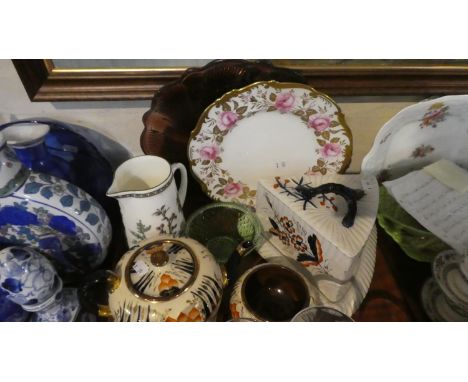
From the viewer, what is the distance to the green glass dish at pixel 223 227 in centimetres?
61

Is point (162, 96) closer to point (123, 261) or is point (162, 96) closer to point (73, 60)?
point (73, 60)

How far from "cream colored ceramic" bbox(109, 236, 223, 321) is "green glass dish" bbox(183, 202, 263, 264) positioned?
0.13m

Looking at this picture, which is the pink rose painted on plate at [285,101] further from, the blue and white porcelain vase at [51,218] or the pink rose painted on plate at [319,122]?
the blue and white porcelain vase at [51,218]

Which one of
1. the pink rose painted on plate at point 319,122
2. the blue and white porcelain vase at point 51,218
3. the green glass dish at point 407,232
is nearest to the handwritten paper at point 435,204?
the green glass dish at point 407,232

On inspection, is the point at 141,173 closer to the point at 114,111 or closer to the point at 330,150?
the point at 114,111

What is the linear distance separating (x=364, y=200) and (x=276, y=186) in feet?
0.43

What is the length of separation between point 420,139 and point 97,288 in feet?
1.75

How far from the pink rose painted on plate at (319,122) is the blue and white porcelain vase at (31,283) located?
1.38 ft

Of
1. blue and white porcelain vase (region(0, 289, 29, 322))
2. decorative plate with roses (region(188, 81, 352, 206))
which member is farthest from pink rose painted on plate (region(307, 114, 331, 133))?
blue and white porcelain vase (region(0, 289, 29, 322))

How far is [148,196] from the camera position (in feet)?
1.60

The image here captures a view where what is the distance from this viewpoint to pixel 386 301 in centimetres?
56

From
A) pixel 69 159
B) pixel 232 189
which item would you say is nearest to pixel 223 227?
pixel 232 189
